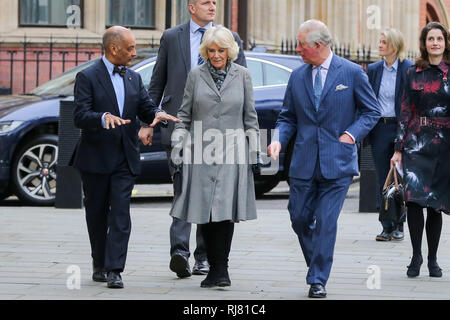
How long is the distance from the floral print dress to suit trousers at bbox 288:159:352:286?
3.40ft

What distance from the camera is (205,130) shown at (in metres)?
7.57

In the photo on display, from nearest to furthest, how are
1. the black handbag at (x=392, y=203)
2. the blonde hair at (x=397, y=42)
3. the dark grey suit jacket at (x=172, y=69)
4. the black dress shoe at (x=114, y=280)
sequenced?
the black dress shoe at (x=114, y=280) < the dark grey suit jacket at (x=172, y=69) < the black handbag at (x=392, y=203) < the blonde hair at (x=397, y=42)

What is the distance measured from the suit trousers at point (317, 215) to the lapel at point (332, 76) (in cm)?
43

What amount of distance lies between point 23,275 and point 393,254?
3.00 metres

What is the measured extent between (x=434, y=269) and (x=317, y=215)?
1305 millimetres

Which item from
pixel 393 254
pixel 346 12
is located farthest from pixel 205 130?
pixel 346 12

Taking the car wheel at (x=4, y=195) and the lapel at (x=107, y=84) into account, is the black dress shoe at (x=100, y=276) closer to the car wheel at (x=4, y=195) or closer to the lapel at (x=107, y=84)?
the lapel at (x=107, y=84)

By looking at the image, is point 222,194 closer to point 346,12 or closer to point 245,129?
point 245,129

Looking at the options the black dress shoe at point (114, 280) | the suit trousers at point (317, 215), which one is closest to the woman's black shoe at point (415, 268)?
the suit trousers at point (317, 215)

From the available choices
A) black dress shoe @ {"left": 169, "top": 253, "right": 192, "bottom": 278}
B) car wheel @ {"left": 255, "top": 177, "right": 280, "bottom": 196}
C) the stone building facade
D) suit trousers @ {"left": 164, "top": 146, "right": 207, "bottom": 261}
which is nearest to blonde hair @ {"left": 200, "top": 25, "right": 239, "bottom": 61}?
suit trousers @ {"left": 164, "top": 146, "right": 207, "bottom": 261}

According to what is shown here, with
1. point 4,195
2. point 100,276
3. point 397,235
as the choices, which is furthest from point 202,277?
point 4,195

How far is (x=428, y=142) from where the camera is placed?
8.29 m

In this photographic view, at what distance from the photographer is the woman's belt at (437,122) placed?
8.28 metres

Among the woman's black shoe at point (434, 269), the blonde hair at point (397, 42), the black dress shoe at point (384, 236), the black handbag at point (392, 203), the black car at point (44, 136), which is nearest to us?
the woman's black shoe at point (434, 269)
